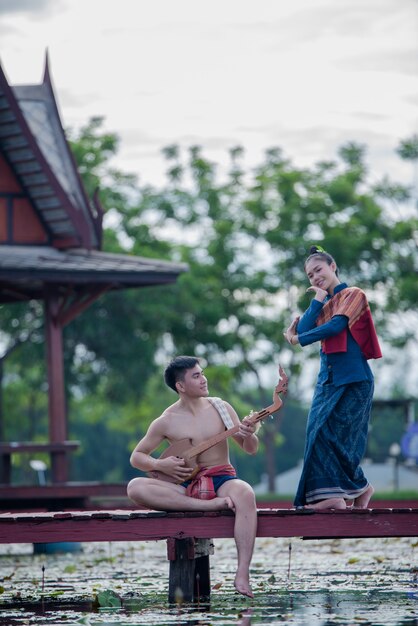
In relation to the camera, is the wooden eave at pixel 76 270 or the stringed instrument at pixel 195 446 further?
the wooden eave at pixel 76 270

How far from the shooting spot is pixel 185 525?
8.41 metres

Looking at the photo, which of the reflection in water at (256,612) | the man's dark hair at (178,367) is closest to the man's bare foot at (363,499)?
the reflection in water at (256,612)

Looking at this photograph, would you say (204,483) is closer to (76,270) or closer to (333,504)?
(333,504)

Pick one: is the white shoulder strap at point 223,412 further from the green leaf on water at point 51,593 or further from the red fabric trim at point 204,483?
the green leaf on water at point 51,593

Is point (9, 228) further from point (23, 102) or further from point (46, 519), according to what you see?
point (46, 519)

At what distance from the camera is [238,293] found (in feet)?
118

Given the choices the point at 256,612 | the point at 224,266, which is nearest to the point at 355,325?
the point at 256,612

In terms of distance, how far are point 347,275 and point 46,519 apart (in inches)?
1075

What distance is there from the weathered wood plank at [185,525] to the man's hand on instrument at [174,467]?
0.81 feet

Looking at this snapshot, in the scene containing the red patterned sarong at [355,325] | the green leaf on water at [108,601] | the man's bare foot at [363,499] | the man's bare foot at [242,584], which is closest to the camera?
the man's bare foot at [242,584]

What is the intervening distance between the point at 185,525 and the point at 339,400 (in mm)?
1252

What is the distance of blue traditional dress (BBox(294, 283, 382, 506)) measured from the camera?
8.73 m

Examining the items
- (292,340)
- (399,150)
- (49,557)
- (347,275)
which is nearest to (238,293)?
(347,275)

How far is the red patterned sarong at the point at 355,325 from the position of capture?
880 cm
